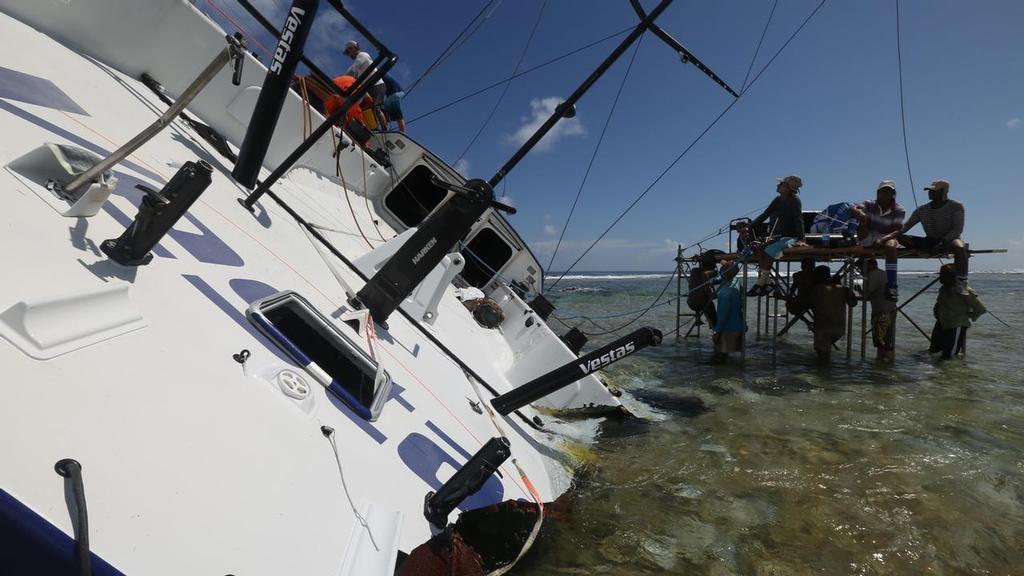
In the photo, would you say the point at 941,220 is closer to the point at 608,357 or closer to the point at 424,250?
the point at 608,357

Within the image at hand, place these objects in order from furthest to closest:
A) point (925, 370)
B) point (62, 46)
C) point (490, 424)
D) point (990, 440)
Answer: point (925, 370) → point (990, 440) → point (490, 424) → point (62, 46)

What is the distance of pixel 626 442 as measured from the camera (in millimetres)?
5406

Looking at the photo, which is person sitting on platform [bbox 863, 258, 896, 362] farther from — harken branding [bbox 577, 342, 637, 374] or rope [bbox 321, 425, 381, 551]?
rope [bbox 321, 425, 381, 551]

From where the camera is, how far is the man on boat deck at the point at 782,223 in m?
8.19

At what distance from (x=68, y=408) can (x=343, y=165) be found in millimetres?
7121

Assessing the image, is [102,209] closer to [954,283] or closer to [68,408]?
[68,408]

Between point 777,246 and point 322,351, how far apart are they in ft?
26.9

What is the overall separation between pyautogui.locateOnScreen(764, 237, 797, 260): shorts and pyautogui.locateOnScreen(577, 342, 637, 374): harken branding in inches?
237

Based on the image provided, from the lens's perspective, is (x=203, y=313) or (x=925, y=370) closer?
(x=203, y=313)

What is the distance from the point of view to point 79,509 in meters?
1.05

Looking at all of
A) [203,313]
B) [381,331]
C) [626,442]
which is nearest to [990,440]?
[626,442]

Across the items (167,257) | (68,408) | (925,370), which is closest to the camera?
(68,408)

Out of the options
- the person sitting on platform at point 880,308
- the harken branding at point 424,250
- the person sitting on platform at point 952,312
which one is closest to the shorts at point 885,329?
the person sitting on platform at point 880,308

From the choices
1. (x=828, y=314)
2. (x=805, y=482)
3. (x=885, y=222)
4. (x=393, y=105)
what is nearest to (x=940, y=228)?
(x=885, y=222)
